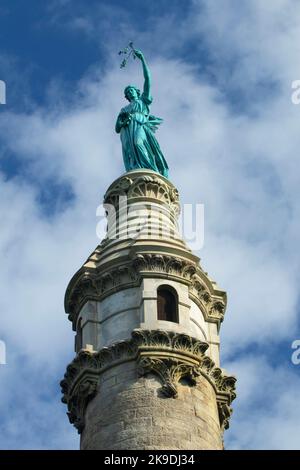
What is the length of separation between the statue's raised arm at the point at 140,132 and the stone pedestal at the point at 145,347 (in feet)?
11.1

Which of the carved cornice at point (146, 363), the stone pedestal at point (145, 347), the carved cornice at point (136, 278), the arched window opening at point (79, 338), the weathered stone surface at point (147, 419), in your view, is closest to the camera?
the weathered stone surface at point (147, 419)

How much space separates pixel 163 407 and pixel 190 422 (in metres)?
0.70

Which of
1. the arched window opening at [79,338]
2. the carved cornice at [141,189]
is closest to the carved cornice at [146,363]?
the arched window opening at [79,338]

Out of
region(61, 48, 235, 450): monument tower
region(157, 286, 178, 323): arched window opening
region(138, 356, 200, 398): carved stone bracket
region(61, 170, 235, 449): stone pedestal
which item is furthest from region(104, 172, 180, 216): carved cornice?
region(138, 356, 200, 398): carved stone bracket

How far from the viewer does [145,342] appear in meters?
27.0

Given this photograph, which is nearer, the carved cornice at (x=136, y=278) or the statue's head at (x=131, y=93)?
the carved cornice at (x=136, y=278)

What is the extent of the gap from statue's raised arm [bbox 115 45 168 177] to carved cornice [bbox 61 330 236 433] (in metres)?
8.59

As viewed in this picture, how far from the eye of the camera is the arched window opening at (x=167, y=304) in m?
28.2

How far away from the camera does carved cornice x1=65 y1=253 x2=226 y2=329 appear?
1142 inches

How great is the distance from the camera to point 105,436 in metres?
25.9

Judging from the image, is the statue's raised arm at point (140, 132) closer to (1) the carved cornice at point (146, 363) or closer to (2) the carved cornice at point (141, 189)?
(2) the carved cornice at point (141, 189)

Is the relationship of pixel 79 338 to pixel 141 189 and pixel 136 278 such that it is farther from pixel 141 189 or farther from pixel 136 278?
pixel 141 189

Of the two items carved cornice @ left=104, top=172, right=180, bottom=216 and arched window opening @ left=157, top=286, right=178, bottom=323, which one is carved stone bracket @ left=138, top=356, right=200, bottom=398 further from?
carved cornice @ left=104, top=172, right=180, bottom=216
